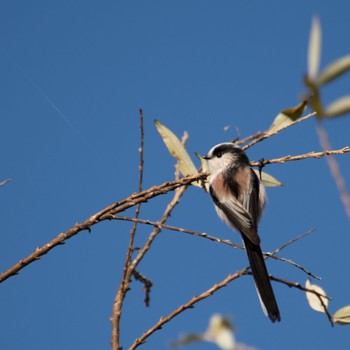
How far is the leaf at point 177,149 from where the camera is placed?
6.51 feet

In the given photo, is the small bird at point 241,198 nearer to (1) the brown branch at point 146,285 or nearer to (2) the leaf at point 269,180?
(2) the leaf at point 269,180

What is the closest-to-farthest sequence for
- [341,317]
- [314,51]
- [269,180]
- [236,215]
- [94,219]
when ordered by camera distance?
[314,51], [341,317], [94,219], [269,180], [236,215]

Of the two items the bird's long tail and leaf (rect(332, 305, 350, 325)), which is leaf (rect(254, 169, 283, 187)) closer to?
the bird's long tail

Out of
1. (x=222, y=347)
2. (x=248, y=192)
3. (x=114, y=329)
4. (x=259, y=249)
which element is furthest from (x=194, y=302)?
(x=248, y=192)

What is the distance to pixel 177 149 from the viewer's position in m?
2.01

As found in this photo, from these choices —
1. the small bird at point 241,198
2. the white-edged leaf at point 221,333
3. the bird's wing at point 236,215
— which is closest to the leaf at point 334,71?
the white-edged leaf at point 221,333

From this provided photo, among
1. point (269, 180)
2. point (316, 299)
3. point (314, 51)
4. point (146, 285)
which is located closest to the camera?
point (314, 51)

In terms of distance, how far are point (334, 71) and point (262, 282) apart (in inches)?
90.4

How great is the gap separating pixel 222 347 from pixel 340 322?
82 centimetres

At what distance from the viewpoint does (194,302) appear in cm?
123

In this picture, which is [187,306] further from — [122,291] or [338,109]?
[338,109]

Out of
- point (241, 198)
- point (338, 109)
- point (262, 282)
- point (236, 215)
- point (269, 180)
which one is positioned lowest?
point (338, 109)

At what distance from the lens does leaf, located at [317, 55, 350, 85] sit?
45cm

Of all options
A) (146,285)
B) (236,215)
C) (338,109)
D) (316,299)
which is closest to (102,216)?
(146,285)
